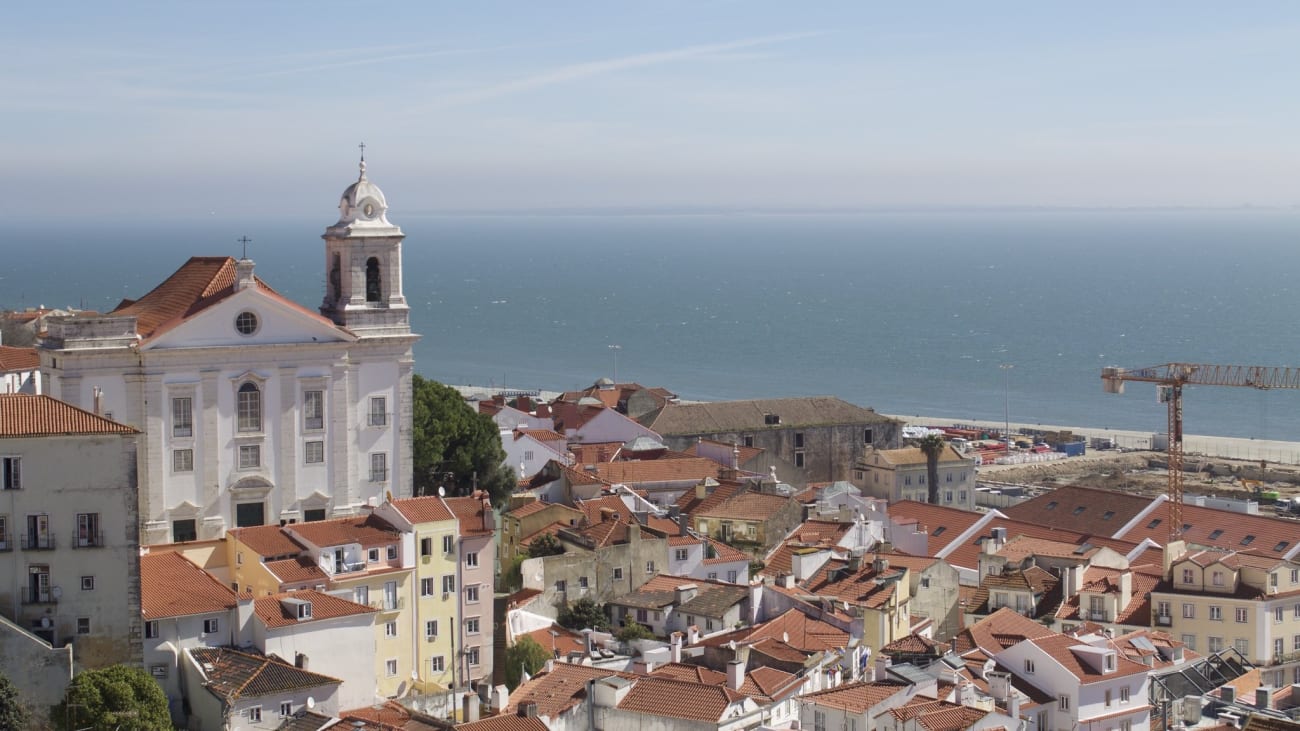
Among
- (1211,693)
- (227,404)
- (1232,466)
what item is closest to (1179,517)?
(1211,693)

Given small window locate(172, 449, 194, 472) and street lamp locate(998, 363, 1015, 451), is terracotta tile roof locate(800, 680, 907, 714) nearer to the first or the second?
small window locate(172, 449, 194, 472)

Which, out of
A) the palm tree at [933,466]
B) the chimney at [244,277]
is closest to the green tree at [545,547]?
the chimney at [244,277]

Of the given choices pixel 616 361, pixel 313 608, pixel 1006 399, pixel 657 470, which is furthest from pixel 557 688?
pixel 616 361

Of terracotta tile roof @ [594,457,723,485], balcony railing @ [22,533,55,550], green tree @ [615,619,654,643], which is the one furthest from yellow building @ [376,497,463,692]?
terracotta tile roof @ [594,457,723,485]

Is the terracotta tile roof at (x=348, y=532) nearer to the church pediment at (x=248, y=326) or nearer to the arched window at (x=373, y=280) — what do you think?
the church pediment at (x=248, y=326)

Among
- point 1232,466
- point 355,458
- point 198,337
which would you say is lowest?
point 1232,466

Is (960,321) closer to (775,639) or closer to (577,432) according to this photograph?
(577,432)

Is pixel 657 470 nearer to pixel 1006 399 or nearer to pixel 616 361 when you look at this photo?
pixel 1006 399
